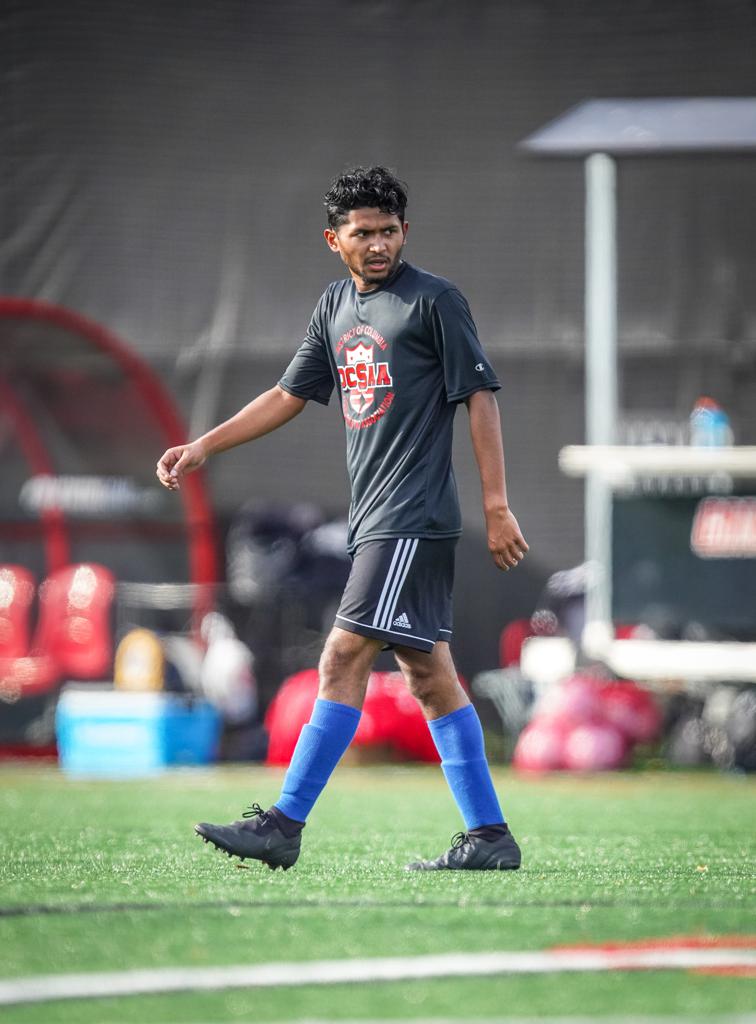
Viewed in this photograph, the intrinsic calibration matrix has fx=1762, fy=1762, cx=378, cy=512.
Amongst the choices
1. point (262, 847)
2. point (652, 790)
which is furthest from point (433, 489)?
point (652, 790)

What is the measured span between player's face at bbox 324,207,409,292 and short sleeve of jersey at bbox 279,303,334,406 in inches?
10.2

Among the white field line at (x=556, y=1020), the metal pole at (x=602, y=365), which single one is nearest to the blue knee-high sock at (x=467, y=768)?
the white field line at (x=556, y=1020)

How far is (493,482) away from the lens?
3.96 m

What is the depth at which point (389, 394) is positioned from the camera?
13.3 ft

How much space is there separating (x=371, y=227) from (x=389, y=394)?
1.28 feet

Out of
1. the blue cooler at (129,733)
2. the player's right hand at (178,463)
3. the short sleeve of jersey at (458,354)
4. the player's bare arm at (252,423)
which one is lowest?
the blue cooler at (129,733)

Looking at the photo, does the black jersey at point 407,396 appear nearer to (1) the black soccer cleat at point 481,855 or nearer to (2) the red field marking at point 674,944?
(1) the black soccer cleat at point 481,855

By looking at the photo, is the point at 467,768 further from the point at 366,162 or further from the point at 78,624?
the point at 366,162

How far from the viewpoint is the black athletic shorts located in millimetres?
3951

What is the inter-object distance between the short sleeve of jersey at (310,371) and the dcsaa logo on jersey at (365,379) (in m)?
0.20

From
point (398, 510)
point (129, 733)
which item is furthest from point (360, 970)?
point (129, 733)

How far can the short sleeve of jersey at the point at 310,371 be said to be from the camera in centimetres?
434

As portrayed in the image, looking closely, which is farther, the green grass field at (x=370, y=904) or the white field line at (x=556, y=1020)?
the green grass field at (x=370, y=904)

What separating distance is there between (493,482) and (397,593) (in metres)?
0.33
